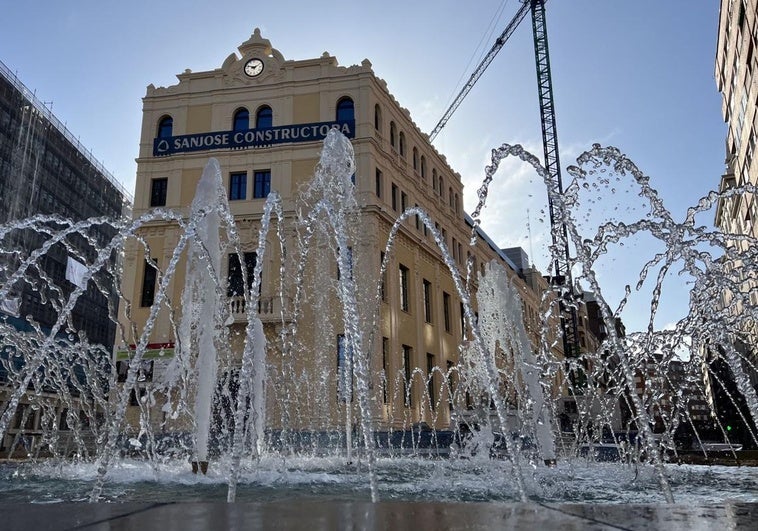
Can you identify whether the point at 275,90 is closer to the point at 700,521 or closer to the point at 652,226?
the point at 652,226

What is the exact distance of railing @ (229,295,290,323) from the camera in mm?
21953

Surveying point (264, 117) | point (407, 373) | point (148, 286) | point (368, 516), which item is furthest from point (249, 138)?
point (368, 516)

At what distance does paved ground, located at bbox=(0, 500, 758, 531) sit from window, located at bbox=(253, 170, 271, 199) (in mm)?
23236

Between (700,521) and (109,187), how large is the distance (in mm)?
50676

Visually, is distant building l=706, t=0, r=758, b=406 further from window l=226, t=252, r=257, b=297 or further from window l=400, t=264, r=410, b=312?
window l=226, t=252, r=257, b=297

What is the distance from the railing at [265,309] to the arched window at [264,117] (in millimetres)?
8243

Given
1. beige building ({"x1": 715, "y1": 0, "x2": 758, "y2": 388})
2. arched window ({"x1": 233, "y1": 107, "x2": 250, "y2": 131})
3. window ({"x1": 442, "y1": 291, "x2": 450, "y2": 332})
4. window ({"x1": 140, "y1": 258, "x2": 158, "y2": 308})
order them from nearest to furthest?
window ({"x1": 140, "y1": 258, "x2": 158, "y2": 308})
arched window ({"x1": 233, "y1": 107, "x2": 250, "y2": 131})
beige building ({"x1": 715, "y1": 0, "x2": 758, "y2": 388})
window ({"x1": 442, "y1": 291, "x2": 450, "y2": 332})

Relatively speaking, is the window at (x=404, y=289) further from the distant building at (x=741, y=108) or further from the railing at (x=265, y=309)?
the distant building at (x=741, y=108)

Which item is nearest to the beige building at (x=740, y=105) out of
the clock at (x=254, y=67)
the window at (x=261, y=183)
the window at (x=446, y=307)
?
the window at (x=446, y=307)

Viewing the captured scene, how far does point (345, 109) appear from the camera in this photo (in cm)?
2561

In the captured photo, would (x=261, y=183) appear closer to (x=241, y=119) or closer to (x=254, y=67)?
(x=241, y=119)

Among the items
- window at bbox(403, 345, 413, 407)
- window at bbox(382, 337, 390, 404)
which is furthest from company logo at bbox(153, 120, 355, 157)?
window at bbox(403, 345, 413, 407)

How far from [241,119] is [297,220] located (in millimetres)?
6433

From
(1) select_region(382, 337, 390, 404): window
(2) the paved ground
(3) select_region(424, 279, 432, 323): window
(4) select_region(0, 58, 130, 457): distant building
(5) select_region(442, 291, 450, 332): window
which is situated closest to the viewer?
(2) the paved ground
